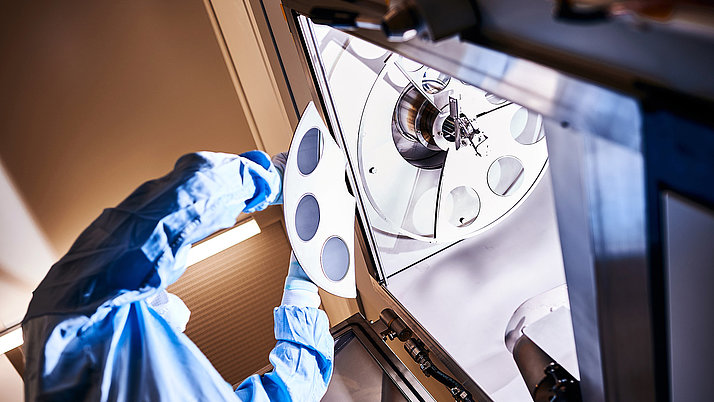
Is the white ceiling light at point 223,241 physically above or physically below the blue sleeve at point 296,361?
below

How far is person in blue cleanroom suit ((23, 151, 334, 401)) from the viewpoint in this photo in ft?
2.37

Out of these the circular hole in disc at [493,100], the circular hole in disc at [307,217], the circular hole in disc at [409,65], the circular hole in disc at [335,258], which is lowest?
the circular hole in disc at [335,258]

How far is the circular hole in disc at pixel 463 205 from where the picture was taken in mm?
1315

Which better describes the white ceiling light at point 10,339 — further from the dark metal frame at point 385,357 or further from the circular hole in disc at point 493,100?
the circular hole in disc at point 493,100

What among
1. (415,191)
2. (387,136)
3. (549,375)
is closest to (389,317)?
(415,191)

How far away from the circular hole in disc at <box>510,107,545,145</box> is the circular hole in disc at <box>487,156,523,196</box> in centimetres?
6

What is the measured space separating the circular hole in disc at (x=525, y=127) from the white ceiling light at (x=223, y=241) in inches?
42.1

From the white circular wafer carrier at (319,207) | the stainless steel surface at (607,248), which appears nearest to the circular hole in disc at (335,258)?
the white circular wafer carrier at (319,207)

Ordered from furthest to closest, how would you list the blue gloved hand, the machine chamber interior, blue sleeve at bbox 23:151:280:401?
the machine chamber interior < the blue gloved hand < blue sleeve at bbox 23:151:280:401

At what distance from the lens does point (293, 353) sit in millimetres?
954

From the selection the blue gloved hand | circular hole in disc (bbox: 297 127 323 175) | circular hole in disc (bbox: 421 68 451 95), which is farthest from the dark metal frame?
circular hole in disc (bbox: 421 68 451 95)

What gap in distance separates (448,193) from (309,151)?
0.51 metres

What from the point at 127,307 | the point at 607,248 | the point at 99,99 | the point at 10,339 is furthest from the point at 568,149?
the point at 10,339

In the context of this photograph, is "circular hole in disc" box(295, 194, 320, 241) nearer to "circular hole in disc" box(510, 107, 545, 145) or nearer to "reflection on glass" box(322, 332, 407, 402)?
"reflection on glass" box(322, 332, 407, 402)
